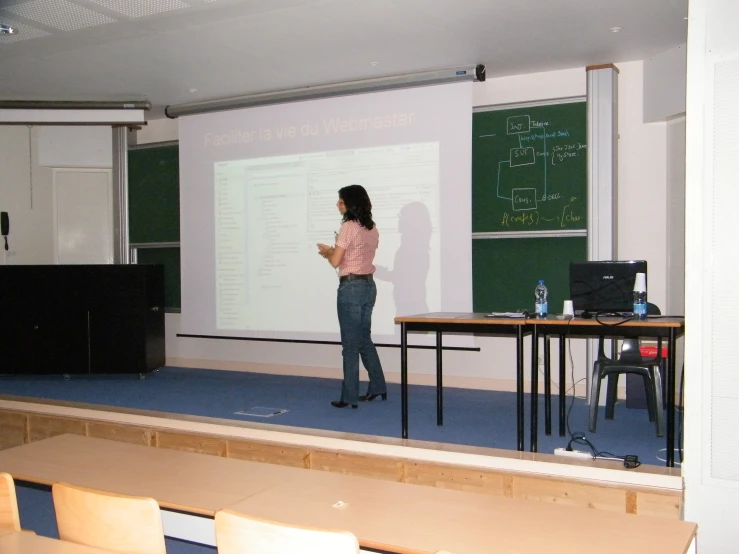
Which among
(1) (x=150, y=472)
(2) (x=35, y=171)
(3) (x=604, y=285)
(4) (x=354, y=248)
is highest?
(2) (x=35, y=171)

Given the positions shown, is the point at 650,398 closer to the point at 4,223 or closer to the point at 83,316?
the point at 83,316

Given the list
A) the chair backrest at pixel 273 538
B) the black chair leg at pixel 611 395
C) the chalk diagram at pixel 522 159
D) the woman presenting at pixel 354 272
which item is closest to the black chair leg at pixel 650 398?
the black chair leg at pixel 611 395

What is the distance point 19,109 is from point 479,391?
526 centimetres

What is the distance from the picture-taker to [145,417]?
12.0 ft

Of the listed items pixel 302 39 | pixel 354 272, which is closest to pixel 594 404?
pixel 354 272

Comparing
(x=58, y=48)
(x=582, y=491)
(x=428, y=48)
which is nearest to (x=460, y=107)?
(x=428, y=48)

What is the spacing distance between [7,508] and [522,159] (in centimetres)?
456

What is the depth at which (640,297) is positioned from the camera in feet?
11.6

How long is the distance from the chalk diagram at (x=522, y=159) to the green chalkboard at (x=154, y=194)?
11.5ft

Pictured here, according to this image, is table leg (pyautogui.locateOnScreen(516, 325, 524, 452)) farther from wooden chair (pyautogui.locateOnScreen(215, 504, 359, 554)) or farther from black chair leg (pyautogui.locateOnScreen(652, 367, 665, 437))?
wooden chair (pyautogui.locateOnScreen(215, 504, 359, 554))

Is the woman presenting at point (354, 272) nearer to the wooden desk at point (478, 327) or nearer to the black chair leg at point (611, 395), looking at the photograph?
the wooden desk at point (478, 327)

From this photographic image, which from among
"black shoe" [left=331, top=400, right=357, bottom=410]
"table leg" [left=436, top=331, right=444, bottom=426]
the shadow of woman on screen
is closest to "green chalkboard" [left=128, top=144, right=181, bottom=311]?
the shadow of woman on screen

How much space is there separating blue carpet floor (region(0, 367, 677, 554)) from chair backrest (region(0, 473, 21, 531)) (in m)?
1.33

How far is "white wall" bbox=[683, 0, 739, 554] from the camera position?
2.54 m
